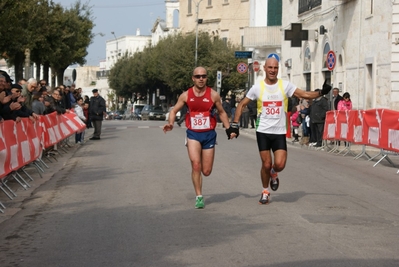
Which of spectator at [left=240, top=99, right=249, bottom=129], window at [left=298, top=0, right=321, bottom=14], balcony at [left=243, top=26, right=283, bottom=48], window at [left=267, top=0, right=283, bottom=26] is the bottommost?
spectator at [left=240, top=99, right=249, bottom=129]

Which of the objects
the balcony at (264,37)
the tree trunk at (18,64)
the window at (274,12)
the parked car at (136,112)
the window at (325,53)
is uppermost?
the window at (274,12)

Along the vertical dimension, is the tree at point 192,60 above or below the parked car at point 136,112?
A: above

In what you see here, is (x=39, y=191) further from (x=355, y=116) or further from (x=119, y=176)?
(x=355, y=116)

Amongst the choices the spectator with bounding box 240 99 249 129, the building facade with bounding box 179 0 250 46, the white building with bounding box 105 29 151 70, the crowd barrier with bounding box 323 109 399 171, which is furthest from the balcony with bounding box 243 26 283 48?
the white building with bounding box 105 29 151 70

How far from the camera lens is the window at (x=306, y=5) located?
4030 centimetres

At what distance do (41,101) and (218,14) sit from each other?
57.4 metres

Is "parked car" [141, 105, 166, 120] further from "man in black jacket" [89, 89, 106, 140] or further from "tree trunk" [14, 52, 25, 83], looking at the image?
"man in black jacket" [89, 89, 106, 140]

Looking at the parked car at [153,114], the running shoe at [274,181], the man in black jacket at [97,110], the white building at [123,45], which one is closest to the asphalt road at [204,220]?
the running shoe at [274,181]

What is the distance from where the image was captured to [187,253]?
8.05 meters

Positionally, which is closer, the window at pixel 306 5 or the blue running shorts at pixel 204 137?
the blue running shorts at pixel 204 137

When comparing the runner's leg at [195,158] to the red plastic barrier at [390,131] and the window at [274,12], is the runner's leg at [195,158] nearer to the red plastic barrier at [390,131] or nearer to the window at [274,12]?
the red plastic barrier at [390,131]

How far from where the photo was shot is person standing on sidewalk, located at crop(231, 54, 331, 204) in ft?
37.8

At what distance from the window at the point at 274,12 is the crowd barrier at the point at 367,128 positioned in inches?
1241

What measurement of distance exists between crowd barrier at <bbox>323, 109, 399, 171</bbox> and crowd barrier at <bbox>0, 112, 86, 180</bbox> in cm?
750
